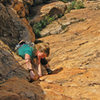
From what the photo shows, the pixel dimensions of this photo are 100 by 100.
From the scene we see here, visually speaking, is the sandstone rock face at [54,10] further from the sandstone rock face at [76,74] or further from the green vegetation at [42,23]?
the sandstone rock face at [76,74]

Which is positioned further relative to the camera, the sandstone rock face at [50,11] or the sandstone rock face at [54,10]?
the sandstone rock face at [54,10]

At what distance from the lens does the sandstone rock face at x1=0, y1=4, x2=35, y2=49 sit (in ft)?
23.9

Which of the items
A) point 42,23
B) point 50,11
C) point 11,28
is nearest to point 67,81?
point 11,28

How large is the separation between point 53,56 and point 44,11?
26.7 feet

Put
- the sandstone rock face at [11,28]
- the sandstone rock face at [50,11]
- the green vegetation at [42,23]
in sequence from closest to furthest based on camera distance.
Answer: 1. the sandstone rock face at [11,28]
2. the green vegetation at [42,23]
3. the sandstone rock face at [50,11]

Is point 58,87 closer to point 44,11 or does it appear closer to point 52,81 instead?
point 52,81

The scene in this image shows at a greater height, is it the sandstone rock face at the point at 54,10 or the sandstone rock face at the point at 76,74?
the sandstone rock face at the point at 54,10

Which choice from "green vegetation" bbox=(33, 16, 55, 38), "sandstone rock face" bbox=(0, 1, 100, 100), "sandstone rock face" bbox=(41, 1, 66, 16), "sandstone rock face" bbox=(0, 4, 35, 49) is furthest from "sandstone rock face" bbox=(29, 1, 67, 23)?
"sandstone rock face" bbox=(0, 1, 100, 100)

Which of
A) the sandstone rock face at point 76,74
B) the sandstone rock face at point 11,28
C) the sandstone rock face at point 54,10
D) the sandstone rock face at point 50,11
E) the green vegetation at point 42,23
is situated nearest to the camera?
the sandstone rock face at point 76,74

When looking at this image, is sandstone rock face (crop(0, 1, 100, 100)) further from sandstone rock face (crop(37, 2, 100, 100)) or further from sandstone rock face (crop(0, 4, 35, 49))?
sandstone rock face (crop(0, 4, 35, 49))

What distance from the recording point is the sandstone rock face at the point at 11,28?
7291 millimetres

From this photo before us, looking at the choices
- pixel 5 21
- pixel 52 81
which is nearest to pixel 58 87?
pixel 52 81

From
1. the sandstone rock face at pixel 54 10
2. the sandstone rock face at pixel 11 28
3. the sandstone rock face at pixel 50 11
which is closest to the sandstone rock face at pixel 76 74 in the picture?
the sandstone rock face at pixel 11 28

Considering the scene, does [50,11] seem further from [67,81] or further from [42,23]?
[67,81]
